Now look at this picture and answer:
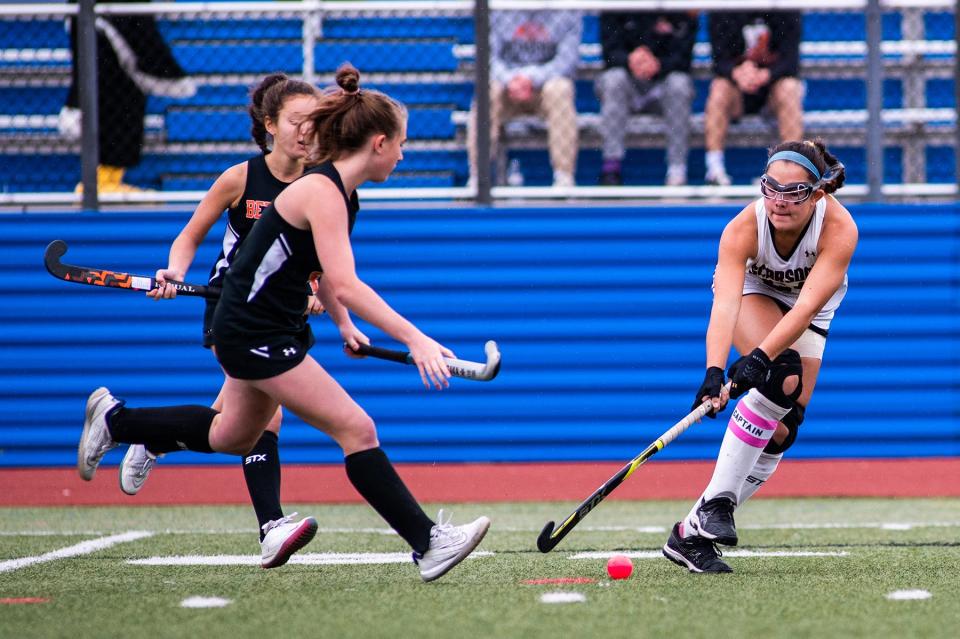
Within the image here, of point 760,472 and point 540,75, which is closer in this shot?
point 760,472

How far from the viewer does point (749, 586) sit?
403cm

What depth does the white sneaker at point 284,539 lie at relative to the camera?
13.8 ft

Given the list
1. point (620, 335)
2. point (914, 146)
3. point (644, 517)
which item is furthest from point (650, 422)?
point (914, 146)

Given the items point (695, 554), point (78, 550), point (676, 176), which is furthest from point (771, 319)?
point (676, 176)

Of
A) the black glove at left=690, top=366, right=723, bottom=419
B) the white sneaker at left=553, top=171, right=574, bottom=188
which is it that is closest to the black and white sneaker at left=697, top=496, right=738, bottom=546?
the black glove at left=690, top=366, right=723, bottom=419

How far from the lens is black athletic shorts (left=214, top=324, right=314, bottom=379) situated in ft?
12.7

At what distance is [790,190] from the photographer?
14.1 ft

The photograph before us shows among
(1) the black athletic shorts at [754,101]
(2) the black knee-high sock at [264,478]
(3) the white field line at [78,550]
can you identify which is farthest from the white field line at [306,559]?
(1) the black athletic shorts at [754,101]

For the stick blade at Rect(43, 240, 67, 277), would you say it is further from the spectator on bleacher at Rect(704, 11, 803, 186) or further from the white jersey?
the spectator on bleacher at Rect(704, 11, 803, 186)

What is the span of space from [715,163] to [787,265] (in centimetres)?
356

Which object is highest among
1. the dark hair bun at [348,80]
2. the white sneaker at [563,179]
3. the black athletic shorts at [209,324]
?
the dark hair bun at [348,80]

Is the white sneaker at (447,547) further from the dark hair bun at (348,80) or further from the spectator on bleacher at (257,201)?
the dark hair bun at (348,80)

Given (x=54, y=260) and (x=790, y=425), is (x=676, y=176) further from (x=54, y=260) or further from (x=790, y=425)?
(x=54, y=260)

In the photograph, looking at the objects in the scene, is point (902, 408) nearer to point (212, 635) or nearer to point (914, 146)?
point (914, 146)
